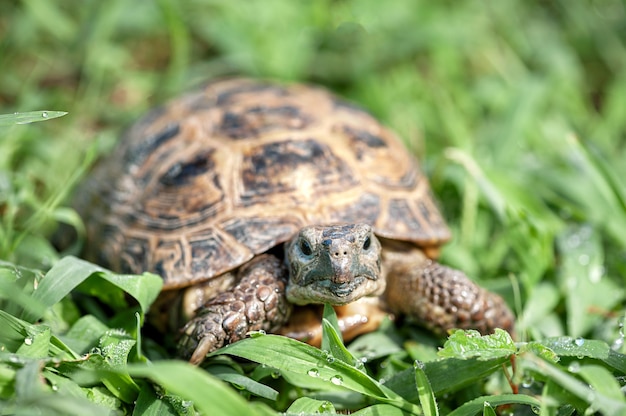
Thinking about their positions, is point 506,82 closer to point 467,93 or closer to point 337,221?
point 467,93

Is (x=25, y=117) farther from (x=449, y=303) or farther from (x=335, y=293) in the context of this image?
(x=449, y=303)

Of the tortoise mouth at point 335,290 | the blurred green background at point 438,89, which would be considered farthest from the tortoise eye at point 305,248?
the blurred green background at point 438,89

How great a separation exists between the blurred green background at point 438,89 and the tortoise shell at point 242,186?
0.34 metres

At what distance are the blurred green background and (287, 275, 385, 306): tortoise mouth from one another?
1.07 meters

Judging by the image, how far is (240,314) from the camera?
2.74 metres

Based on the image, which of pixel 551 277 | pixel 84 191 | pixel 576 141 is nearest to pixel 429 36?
pixel 576 141

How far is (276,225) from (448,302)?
870 millimetres

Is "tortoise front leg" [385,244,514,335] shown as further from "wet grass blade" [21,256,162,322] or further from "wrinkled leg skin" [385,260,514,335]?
"wet grass blade" [21,256,162,322]

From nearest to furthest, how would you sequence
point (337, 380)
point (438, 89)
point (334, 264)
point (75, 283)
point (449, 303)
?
point (337, 380) < point (334, 264) < point (75, 283) < point (449, 303) < point (438, 89)

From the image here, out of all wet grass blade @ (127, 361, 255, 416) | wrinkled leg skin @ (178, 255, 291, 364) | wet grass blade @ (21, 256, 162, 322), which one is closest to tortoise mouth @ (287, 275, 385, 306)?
wrinkled leg skin @ (178, 255, 291, 364)

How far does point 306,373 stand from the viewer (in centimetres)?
244

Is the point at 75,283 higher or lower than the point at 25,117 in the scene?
lower

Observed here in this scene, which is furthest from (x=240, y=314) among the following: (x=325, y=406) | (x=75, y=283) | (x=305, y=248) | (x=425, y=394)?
(x=425, y=394)

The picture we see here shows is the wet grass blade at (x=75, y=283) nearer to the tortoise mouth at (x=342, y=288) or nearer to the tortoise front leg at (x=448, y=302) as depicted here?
the tortoise mouth at (x=342, y=288)
